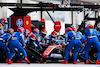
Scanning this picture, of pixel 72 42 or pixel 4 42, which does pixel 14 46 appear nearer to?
pixel 4 42

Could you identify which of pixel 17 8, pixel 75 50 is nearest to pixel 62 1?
pixel 17 8

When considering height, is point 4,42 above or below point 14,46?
above

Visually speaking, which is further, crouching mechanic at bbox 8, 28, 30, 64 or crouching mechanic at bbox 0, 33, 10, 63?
crouching mechanic at bbox 0, 33, 10, 63

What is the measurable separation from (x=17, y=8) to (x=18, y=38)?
106 inches

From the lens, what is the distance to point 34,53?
882cm

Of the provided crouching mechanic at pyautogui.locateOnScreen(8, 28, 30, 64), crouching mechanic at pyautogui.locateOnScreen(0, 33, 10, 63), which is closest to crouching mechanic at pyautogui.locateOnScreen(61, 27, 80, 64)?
crouching mechanic at pyautogui.locateOnScreen(8, 28, 30, 64)

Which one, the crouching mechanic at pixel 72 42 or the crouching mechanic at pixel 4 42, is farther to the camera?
the crouching mechanic at pixel 4 42

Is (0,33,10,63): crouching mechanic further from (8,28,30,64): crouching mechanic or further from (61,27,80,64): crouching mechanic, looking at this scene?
(61,27,80,64): crouching mechanic

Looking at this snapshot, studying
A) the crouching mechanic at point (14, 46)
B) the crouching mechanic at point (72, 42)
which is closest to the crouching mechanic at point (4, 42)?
the crouching mechanic at point (14, 46)

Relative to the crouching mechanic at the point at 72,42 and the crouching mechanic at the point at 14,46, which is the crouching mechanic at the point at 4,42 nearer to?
the crouching mechanic at the point at 14,46

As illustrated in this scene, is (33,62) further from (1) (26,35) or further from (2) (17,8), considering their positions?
(2) (17,8)

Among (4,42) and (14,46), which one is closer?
(14,46)

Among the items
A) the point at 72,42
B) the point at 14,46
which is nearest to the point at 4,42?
the point at 14,46

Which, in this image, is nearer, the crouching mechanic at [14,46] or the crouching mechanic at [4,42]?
the crouching mechanic at [14,46]
